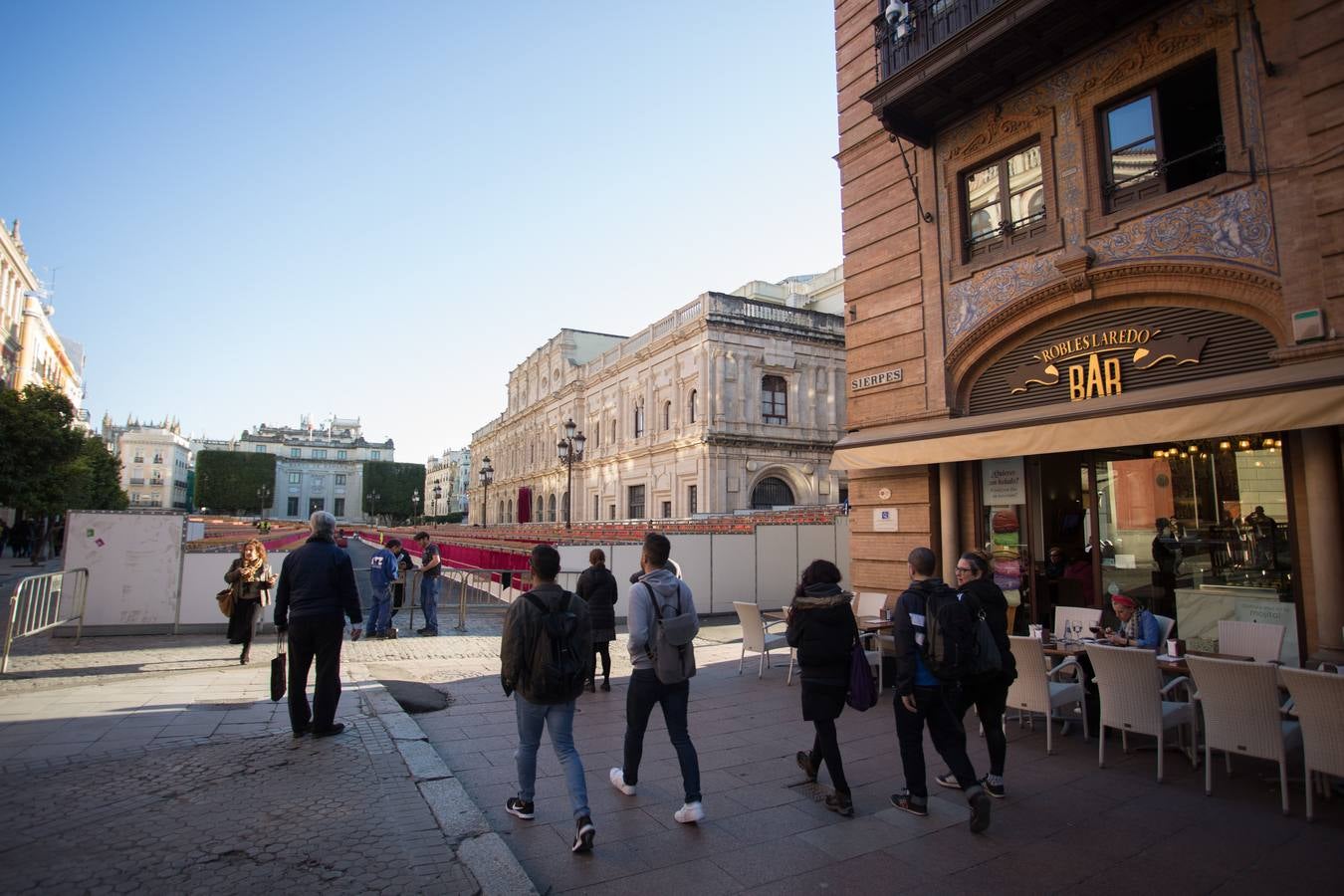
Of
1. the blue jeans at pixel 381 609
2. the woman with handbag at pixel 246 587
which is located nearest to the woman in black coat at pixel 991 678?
the woman with handbag at pixel 246 587

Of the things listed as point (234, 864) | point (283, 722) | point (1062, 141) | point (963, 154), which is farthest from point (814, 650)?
point (963, 154)

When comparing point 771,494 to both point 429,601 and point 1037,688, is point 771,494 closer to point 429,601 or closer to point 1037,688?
point 429,601

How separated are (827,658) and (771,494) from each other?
102 ft

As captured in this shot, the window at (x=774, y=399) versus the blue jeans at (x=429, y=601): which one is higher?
the window at (x=774, y=399)

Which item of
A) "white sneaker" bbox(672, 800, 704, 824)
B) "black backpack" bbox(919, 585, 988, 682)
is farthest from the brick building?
"white sneaker" bbox(672, 800, 704, 824)

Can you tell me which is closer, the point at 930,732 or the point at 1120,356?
the point at 930,732

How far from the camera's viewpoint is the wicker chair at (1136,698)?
4953mm

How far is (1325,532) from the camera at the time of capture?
5.75 meters

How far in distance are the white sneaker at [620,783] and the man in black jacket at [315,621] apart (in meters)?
2.42

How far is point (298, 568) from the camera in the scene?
222 inches

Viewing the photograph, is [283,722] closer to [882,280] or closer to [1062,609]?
[1062,609]

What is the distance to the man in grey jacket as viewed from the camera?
13.8ft

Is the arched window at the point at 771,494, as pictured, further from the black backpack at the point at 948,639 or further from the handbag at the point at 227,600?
the black backpack at the point at 948,639

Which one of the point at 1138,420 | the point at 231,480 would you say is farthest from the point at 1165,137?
the point at 231,480
